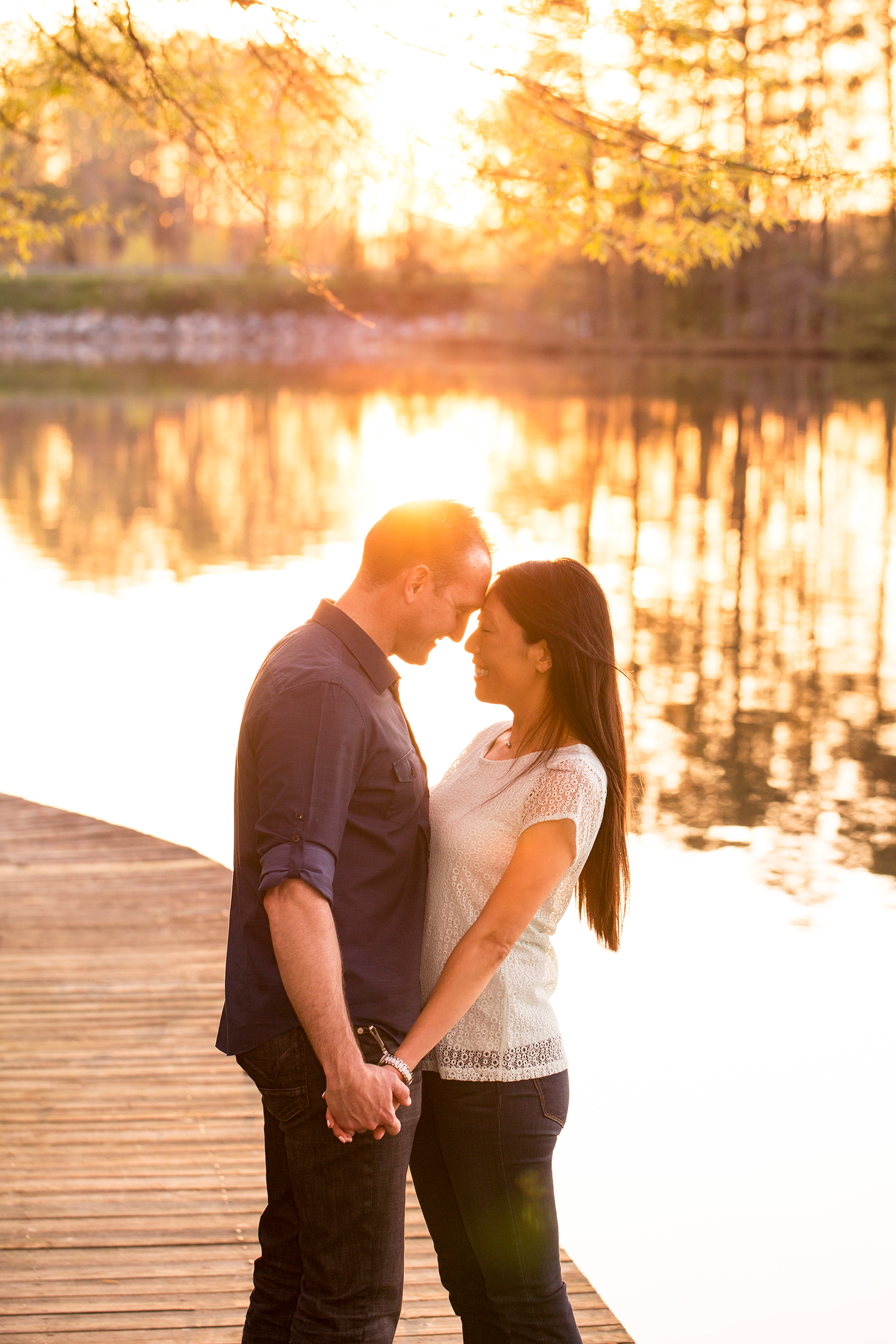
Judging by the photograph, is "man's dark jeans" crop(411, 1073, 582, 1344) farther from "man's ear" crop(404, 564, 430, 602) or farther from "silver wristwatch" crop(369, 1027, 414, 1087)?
"man's ear" crop(404, 564, 430, 602)

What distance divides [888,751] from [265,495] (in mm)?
14146

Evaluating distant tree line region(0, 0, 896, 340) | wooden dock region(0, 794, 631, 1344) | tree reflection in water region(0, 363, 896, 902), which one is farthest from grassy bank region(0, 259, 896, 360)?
wooden dock region(0, 794, 631, 1344)

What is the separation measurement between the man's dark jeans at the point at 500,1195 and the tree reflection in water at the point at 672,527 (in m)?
4.10

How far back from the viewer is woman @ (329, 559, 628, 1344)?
2.42 metres

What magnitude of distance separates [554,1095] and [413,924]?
0.39m

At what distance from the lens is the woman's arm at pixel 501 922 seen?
2334 mm

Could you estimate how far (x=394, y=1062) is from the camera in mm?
2285

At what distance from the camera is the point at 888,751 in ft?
36.4

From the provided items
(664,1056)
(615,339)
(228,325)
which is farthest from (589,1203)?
(228,325)

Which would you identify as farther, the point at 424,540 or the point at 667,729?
the point at 667,729

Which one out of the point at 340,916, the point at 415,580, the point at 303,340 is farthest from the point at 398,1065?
the point at 303,340

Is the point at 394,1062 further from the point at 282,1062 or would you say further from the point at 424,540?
the point at 424,540

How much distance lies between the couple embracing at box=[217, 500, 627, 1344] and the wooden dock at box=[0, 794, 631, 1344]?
0.97 m

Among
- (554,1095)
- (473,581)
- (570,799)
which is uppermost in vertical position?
(473,581)
